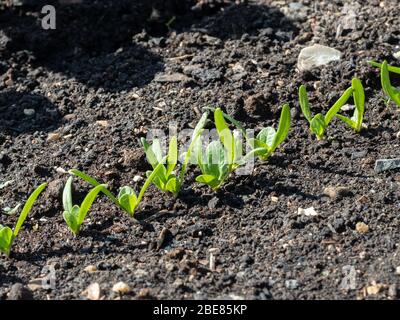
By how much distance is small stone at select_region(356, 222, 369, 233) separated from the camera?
2883 millimetres

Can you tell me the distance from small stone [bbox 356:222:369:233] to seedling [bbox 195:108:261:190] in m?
0.48

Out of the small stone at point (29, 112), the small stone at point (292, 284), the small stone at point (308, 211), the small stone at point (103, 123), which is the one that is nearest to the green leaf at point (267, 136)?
the small stone at point (308, 211)

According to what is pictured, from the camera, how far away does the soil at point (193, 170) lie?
278 centimetres

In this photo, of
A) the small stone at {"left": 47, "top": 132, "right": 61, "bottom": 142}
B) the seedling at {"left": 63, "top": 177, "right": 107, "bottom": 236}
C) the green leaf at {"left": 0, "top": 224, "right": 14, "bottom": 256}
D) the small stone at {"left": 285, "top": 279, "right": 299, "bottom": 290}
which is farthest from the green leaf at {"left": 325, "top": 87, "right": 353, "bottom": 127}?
the green leaf at {"left": 0, "top": 224, "right": 14, "bottom": 256}

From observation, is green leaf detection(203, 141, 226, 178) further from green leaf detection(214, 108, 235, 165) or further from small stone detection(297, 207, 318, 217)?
small stone detection(297, 207, 318, 217)

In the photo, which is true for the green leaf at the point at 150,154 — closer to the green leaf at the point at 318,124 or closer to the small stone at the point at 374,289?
the green leaf at the point at 318,124

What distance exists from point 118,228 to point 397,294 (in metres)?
1.09

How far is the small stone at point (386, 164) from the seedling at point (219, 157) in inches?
19.7

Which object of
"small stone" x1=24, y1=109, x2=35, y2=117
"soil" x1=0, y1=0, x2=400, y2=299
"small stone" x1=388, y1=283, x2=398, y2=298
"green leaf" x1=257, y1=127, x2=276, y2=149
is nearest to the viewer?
"small stone" x1=388, y1=283, x2=398, y2=298

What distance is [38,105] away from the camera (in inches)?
152

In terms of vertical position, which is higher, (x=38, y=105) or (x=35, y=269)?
(x=38, y=105)

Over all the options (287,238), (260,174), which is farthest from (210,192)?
(287,238)

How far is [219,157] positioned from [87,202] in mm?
564

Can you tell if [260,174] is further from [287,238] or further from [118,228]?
[118,228]
